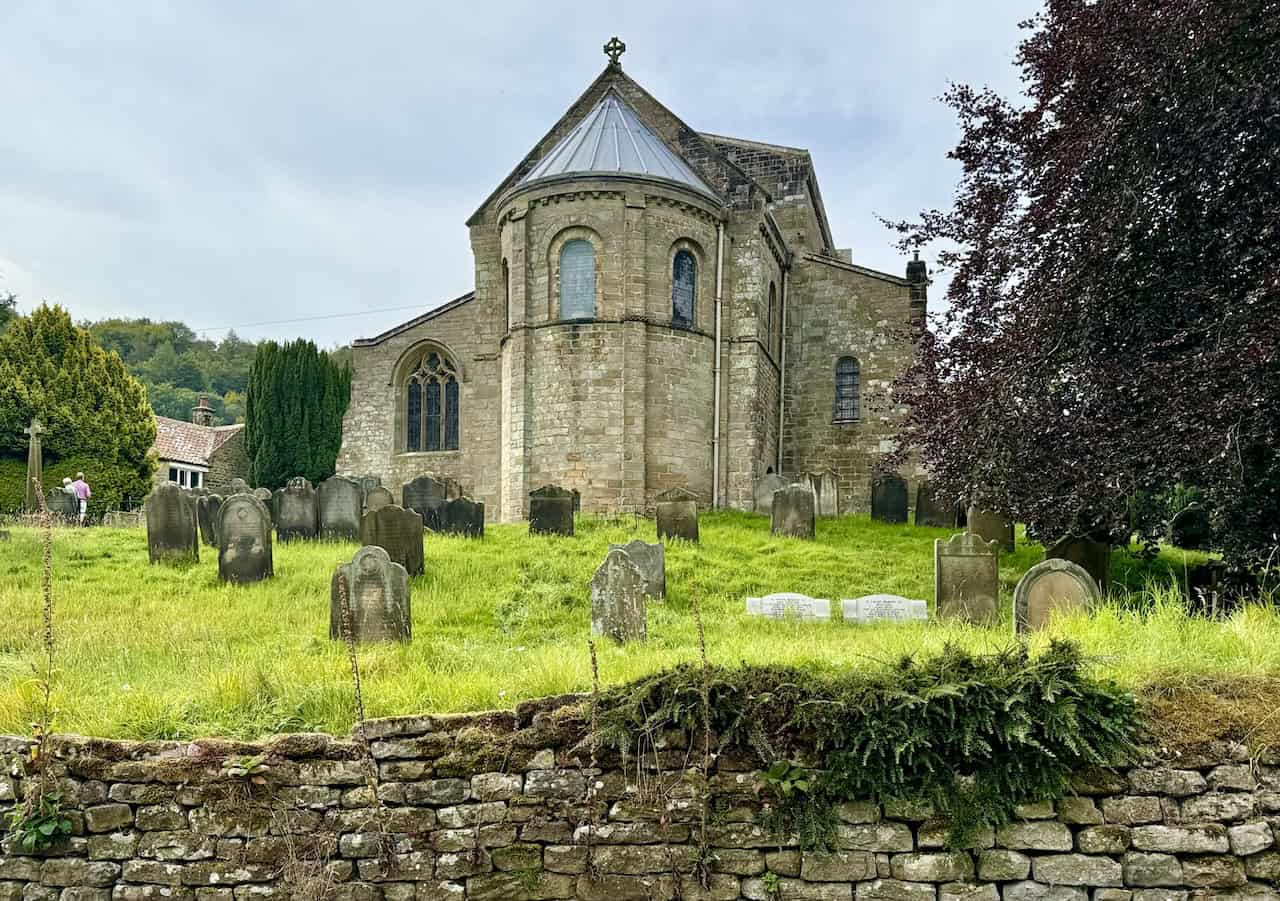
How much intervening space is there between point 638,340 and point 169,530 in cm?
995

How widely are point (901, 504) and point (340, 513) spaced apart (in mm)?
10593

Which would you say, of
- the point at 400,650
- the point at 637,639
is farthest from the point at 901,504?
the point at 400,650

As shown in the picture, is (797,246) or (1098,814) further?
(797,246)

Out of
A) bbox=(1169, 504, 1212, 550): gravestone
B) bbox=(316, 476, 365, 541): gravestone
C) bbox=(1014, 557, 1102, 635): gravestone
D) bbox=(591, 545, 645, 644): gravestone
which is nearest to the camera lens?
bbox=(1014, 557, 1102, 635): gravestone

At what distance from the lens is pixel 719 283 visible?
20438mm

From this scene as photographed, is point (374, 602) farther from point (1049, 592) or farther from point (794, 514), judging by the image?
point (794, 514)

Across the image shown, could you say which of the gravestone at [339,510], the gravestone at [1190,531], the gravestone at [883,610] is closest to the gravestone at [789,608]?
the gravestone at [883,610]

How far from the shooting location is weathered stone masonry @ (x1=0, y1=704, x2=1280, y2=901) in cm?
459

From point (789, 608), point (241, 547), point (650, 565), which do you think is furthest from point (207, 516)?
→ point (789, 608)

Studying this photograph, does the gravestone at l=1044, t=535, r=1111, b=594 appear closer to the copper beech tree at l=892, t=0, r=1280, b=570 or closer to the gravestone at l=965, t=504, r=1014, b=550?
the copper beech tree at l=892, t=0, r=1280, b=570

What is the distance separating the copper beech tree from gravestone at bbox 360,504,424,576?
21.5 feet

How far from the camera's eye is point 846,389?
78.6 ft

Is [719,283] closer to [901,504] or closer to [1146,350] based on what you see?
[901,504]

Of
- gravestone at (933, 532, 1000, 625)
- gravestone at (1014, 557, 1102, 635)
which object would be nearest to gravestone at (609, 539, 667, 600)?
gravestone at (933, 532, 1000, 625)
